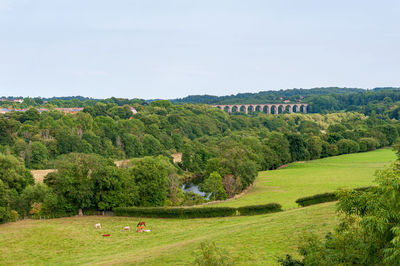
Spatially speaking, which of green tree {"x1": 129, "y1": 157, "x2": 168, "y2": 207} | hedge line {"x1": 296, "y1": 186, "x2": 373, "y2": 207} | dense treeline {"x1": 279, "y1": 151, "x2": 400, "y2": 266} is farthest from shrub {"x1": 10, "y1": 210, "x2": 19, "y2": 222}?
dense treeline {"x1": 279, "y1": 151, "x2": 400, "y2": 266}

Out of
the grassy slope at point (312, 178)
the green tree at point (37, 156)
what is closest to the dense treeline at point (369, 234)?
the grassy slope at point (312, 178)

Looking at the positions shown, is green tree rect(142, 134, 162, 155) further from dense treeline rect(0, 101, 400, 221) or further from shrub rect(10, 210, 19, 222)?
shrub rect(10, 210, 19, 222)

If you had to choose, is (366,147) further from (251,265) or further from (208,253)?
(208,253)

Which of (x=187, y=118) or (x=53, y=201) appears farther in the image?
(x=187, y=118)

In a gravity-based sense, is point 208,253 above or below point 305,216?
above

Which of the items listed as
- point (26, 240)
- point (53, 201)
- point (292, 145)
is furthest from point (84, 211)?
point (292, 145)

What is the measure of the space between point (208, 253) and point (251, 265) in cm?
828

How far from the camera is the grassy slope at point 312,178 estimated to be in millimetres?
51344

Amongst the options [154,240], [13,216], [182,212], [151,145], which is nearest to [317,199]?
[182,212]

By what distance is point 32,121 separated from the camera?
110 metres

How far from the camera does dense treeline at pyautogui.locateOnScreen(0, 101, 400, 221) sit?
43.6 metres

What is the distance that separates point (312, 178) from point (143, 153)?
180 feet

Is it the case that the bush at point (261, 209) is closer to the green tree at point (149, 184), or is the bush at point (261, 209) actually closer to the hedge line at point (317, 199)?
the hedge line at point (317, 199)

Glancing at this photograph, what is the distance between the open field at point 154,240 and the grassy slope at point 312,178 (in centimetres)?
1311
